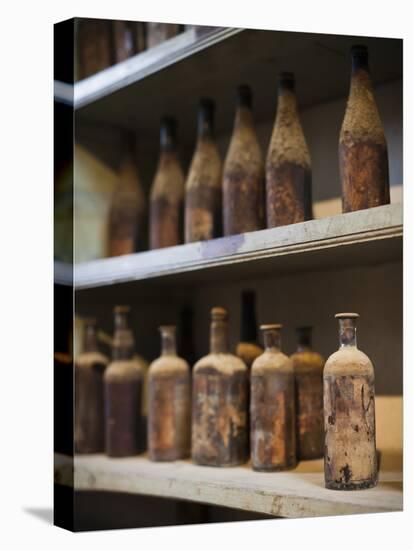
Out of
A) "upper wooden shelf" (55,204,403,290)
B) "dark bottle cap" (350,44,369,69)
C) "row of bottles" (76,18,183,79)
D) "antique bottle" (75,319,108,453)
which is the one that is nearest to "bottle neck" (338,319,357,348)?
"upper wooden shelf" (55,204,403,290)

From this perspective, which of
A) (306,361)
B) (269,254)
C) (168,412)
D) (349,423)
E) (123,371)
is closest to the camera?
(349,423)

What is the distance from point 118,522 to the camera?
1751 millimetres

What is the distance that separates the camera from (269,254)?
1.57 metres

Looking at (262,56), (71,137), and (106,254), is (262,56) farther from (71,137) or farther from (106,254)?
(106,254)

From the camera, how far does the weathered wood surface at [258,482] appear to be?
1446mm

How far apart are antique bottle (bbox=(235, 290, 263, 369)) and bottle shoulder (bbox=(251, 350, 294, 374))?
150mm

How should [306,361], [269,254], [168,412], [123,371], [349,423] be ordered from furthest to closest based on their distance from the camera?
[123,371]
[168,412]
[306,361]
[269,254]
[349,423]

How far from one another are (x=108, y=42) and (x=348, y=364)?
3.51ft

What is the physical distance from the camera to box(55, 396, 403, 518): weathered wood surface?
1.45 meters

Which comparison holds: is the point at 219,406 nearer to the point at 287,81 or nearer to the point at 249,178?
the point at 249,178

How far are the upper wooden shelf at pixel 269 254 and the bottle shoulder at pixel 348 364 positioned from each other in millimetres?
190

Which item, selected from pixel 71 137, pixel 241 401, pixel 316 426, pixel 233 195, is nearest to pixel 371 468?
pixel 316 426

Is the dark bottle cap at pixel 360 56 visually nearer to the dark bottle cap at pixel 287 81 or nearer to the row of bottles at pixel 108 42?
the dark bottle cap at pixel 287 81

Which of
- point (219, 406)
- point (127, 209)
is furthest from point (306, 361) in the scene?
point (127, 209)
